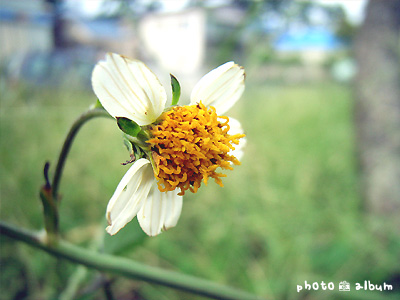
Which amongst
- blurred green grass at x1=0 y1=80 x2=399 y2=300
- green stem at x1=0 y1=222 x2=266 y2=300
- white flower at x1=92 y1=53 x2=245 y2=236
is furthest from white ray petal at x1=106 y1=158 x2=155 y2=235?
blurred green grass at x1=0 y1=80 x2=399 y2=300

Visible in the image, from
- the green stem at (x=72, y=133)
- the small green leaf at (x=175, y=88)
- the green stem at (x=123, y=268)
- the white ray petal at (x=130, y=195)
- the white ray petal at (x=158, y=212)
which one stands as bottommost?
the green stem at (x=123, y=268)

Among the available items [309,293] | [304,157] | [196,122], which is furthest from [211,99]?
[304,157]

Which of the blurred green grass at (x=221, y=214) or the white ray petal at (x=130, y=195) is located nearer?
the white ray petal at (x=130, y=195)

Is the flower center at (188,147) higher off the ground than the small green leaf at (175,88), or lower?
lower

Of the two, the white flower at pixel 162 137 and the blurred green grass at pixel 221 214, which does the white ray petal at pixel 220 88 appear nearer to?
the white flower at pixel 162 137

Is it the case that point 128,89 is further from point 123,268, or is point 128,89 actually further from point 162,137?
point 123,268

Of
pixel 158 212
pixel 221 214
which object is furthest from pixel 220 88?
pixel 221 214

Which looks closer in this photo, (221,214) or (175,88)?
(175,88)

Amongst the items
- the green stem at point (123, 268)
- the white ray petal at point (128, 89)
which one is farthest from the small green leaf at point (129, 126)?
the green stem at point (123, 268)
